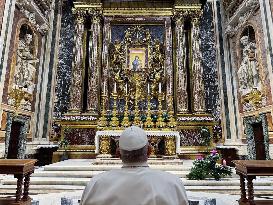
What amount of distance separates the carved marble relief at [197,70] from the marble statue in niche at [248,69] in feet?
5.24

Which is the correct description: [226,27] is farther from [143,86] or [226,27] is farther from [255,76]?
[143,86]

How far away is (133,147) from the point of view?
6.34 feet

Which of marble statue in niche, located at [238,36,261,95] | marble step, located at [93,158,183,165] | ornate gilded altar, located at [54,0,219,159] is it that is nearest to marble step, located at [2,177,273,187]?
marble step, located at [93,158,183,165]

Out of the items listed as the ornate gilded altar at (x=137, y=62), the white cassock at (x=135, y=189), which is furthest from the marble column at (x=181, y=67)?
the white cassock at (x=135, y=189)

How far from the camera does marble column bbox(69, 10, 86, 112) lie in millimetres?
11227

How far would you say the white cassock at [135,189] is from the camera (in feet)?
5.60

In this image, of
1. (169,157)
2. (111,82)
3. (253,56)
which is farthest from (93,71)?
(253,56)

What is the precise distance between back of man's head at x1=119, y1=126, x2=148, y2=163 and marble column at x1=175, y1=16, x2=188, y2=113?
31.0 ft

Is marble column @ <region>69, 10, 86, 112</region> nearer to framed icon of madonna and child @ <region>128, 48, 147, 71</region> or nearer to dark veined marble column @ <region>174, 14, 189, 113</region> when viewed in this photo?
framed icon of madonna and child @ <region>128, 48, 147, 71</region>

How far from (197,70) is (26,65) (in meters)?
7.07

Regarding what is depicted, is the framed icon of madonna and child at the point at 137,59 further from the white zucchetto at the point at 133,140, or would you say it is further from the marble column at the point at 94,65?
the white zucchetto at the point at 133,140

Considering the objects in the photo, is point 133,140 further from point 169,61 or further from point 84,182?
point 169,61

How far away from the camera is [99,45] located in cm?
1196

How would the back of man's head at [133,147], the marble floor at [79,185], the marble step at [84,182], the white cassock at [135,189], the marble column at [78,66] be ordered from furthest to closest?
the marble column at [78,66] → the marble step at [84,182] → the marble floor at [79,185] → the back of man's head at [133,147] → the white cassock at [135,189]
